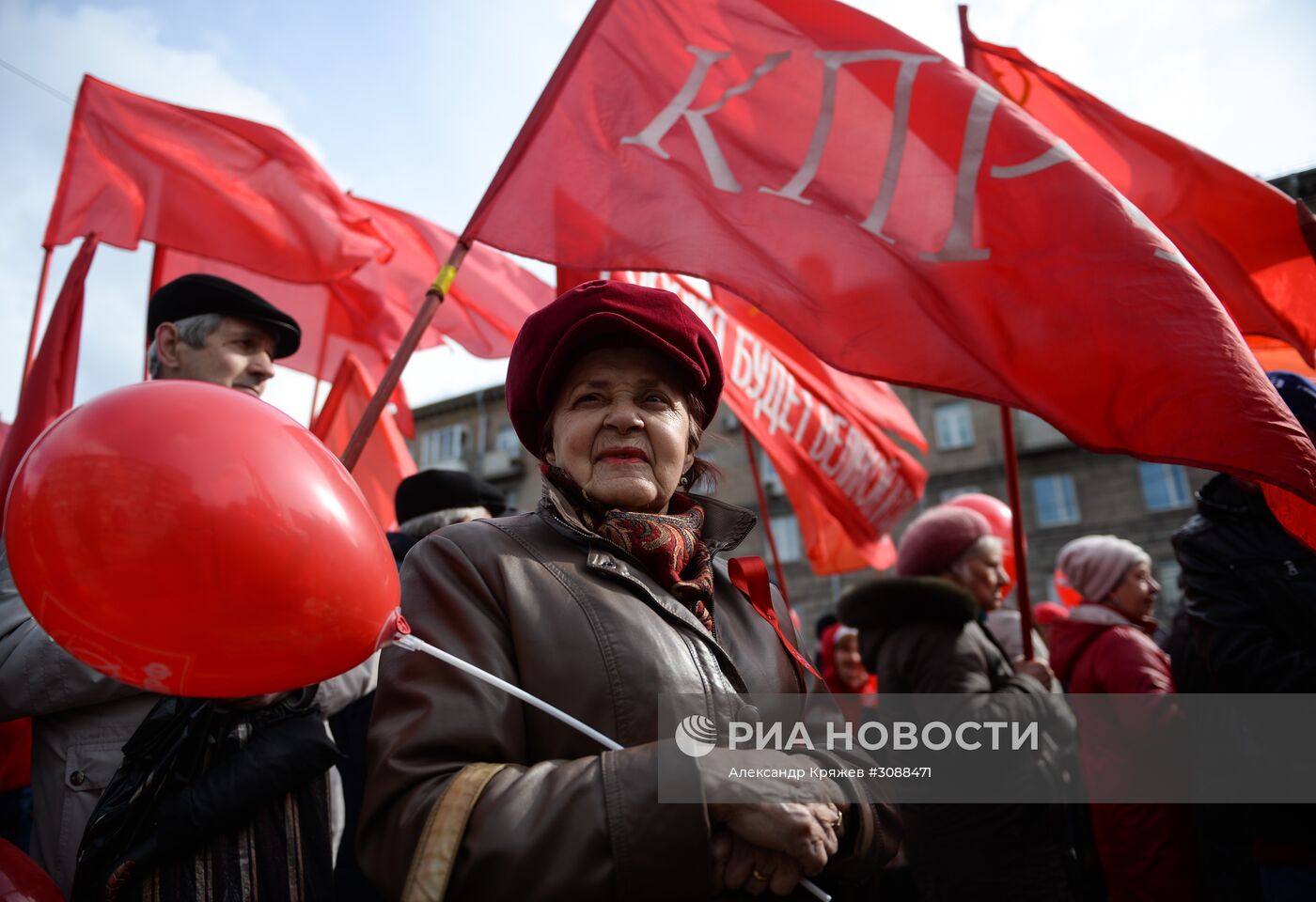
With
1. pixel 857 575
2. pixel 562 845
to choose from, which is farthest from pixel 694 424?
pixel 857 575

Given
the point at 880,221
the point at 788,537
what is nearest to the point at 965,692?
the point at 880,221

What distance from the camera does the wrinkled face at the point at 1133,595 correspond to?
4164 mm

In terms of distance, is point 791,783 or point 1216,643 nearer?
point 791,783

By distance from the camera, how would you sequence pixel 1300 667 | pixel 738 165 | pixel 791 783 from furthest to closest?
pixel 738 165 → pixel 1300 667 → pixel 791 783

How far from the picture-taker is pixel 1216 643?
288 centimetres

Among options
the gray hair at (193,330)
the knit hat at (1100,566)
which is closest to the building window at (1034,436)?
the knit hat at (1100,566)

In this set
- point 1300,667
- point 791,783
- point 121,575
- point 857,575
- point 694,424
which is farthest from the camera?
point 857,575

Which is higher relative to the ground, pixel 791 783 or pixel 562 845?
pixel 791 783

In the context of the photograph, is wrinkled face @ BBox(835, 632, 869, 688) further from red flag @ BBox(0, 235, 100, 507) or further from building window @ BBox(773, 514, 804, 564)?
building window @ BBox(773, 514, 804, 564)

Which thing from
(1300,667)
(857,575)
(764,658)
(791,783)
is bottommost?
(791,783)

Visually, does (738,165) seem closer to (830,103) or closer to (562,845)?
(830,103)

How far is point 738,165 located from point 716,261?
1.38 feet

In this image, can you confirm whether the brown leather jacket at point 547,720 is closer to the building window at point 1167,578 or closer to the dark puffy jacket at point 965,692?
the dark puffy jacket at point 965,692

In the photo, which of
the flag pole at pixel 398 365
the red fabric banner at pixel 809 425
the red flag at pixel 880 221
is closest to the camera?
the red flag at pixel 880 221
